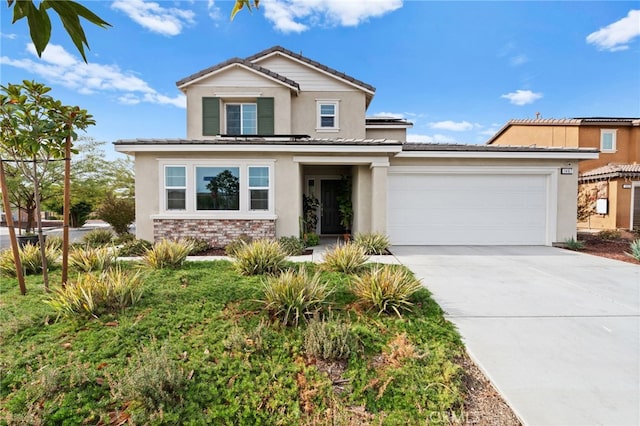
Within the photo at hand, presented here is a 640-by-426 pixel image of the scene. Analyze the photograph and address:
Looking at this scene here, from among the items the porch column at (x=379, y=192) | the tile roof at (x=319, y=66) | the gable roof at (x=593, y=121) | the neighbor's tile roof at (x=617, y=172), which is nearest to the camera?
the porch column at (x=379, y=192)

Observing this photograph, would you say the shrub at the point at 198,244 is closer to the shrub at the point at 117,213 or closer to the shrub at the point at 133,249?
the shrub at the point at 133,249

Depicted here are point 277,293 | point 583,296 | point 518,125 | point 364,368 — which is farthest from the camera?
point 518,125

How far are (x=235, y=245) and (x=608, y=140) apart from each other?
88.9 ft

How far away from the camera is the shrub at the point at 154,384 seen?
100 inches

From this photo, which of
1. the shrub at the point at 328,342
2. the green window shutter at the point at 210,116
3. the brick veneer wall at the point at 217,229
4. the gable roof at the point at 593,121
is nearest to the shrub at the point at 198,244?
the brick veneer wall at the point at 217,229

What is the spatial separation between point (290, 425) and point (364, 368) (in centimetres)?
100

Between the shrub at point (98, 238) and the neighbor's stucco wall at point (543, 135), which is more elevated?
the neighbor's stucco wall at point (543, 135)

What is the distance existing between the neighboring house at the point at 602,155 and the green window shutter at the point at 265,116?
18.9 m

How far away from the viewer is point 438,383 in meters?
2.88

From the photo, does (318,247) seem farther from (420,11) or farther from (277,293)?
(420,11)

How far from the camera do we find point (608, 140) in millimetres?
20625

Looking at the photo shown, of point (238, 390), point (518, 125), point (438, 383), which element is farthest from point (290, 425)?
point (518, 125)

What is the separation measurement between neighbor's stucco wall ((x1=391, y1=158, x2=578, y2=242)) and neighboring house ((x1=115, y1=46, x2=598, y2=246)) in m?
0.04

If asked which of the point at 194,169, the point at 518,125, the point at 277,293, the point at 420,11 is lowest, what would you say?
the point at 277,293
